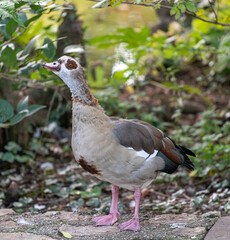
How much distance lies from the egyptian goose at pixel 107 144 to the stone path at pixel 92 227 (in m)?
0.14

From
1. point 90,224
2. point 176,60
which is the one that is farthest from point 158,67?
point 90,224

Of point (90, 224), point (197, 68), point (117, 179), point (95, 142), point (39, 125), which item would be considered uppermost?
point (95, 142)

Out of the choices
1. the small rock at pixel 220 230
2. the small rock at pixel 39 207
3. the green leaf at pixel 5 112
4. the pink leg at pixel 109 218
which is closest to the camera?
the small rock at pixel 220 230

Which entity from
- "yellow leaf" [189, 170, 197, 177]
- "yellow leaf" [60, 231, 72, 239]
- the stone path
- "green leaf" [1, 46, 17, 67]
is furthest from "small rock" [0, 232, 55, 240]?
"yellow leaf" [189, 170, 197, 177]

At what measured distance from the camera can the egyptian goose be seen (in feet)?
10.5

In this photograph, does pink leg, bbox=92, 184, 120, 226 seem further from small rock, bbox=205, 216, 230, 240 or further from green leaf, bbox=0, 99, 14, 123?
green leaf, bbox=0, 99, 14, 123

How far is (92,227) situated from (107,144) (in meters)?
0.72

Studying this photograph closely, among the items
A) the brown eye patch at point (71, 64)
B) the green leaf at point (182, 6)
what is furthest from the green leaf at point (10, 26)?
the green leaf at point (182, 6)

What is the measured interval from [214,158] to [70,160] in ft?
6.47

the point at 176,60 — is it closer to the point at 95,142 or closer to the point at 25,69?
the point at 25,69

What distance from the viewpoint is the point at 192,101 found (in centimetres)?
724

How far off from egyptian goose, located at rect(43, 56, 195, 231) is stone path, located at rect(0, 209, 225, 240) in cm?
14

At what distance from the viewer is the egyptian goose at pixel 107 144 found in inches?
126

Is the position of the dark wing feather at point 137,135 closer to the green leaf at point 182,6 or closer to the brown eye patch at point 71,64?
the brown eye patch at point 71,64
